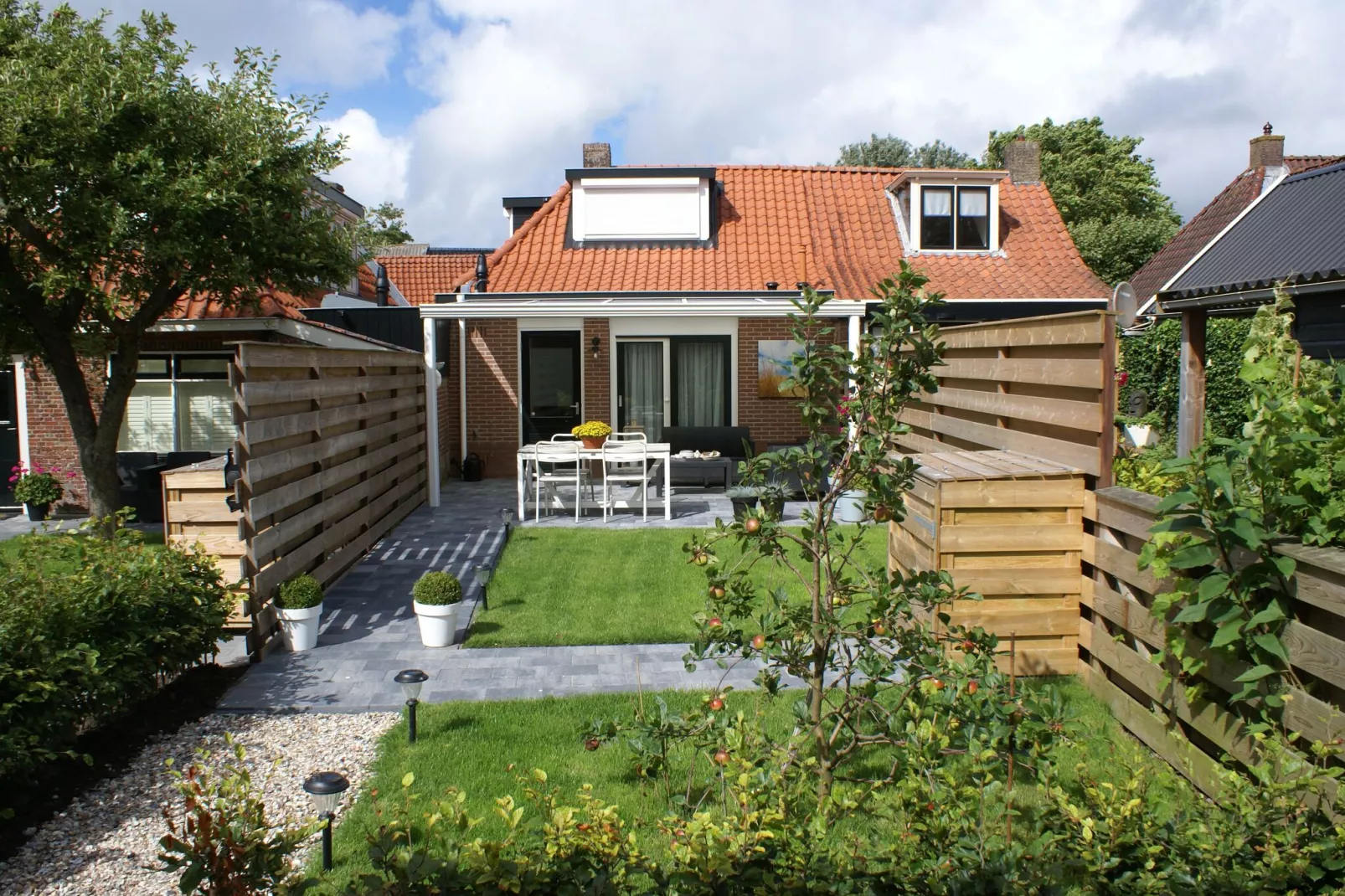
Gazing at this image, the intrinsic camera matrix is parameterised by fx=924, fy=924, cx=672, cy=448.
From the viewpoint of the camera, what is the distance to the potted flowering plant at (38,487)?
473 inches

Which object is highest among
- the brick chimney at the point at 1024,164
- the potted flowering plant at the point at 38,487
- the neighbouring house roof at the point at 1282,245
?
the brick chimney at the point at 1024,164

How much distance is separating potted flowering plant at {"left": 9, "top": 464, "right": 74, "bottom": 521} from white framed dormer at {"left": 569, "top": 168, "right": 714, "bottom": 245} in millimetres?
8838

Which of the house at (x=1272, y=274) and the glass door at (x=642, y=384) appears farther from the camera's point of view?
the glass door at (x=642, y=384)

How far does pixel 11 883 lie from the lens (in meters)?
3.56

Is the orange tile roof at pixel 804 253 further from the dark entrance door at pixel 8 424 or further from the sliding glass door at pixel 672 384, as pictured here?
the dark entrance door at pixel 8 424

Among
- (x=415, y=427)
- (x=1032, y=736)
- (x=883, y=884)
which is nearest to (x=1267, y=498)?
(x=1032, y=736)

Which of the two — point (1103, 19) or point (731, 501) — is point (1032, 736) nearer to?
point (1103, 19)

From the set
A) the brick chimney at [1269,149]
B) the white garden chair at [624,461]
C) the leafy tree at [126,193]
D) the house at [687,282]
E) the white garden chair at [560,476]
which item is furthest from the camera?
the brick chimney at [1269,149]

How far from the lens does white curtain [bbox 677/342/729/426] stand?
15.7 meters

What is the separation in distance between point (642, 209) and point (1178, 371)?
9.90 metres

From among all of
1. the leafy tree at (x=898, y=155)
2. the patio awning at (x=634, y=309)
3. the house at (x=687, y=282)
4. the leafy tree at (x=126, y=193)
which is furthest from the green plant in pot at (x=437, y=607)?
the leafy tree at (x=898, y=155)

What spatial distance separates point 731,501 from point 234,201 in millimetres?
6713

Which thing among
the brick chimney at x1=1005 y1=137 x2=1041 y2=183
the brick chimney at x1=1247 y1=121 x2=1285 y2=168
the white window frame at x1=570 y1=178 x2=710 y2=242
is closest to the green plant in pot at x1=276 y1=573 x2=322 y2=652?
the white window frame at x1=570 y1=178 x2=710 y2=242

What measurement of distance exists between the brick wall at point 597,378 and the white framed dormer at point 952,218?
582cm
